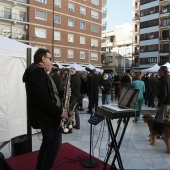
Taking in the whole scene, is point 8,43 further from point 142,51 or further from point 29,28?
point 142,51

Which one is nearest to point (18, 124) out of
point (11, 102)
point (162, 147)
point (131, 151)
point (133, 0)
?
point (11, 102)

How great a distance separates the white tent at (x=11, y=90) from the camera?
18.6 feet

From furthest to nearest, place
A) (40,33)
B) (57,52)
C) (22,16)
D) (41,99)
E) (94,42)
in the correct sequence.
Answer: (94,42) → (57,52) → (40,33) → (22,16) → (41,99)

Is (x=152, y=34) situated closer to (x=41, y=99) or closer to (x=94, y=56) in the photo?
(x=94, y=56)

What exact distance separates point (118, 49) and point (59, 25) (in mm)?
25953

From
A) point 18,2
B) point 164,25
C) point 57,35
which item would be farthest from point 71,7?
point 164,25

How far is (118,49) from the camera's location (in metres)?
61.5

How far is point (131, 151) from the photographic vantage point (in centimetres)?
553

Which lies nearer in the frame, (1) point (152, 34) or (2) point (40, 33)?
(2) point (40, 33)

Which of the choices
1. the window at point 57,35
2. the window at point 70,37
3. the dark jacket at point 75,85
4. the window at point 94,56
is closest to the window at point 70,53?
the window at point 70,37

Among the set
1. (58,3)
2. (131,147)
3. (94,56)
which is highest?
(58,3)

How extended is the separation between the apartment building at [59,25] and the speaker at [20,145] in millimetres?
30434

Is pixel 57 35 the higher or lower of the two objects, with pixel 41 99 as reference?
higher

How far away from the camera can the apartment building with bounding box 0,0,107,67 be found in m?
34.5
